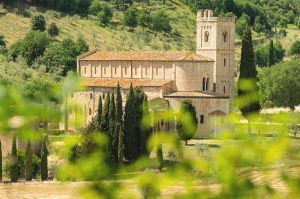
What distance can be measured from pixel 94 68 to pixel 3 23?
29975mm

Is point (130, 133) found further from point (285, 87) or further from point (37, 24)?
point (37, 24)

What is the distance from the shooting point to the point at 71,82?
546cm

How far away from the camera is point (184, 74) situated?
61.3 m

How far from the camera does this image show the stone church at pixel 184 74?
195 ft

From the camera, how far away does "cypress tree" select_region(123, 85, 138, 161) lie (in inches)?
1924

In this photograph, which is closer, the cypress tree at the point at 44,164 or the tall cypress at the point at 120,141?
the cypress tree at the point at 44,164

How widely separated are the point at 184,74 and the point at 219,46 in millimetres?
4381

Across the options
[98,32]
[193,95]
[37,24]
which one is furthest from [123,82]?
[98,32]

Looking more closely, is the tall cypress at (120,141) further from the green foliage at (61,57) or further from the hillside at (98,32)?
the hillside at (98,32)

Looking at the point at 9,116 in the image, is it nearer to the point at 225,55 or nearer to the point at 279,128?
the point at 279,128

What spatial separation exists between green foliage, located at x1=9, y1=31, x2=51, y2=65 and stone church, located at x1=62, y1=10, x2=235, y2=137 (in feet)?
47.6

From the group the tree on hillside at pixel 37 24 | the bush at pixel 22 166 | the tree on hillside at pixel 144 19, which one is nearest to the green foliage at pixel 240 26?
the tree on hillside at pixel 144 19

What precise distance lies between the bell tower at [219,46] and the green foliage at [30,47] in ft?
77.3

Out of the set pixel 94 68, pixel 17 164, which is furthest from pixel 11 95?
pixel 94 68
